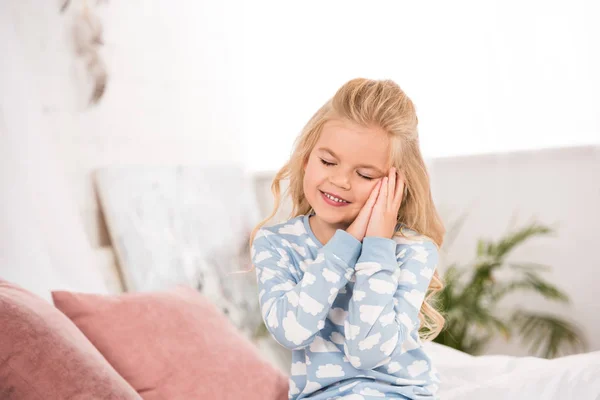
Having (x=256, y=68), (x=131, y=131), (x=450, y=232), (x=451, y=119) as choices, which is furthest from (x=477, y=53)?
(x=131, y=131)

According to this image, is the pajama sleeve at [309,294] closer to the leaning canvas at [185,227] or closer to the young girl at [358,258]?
the young girl at [358,258]

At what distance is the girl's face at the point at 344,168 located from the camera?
1.23 m

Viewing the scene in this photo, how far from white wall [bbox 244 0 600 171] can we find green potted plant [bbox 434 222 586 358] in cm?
53

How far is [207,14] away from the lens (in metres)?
3.22

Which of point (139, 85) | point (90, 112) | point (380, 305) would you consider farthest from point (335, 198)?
point (139, 85)

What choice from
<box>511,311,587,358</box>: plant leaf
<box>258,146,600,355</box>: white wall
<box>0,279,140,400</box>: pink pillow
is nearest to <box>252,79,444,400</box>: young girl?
<box>0,279,140,400</box>: pink pillow

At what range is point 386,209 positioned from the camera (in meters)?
1.26

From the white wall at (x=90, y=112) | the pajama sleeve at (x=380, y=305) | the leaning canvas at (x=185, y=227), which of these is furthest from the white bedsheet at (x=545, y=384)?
the leaning canvas at (x=185, y=227)

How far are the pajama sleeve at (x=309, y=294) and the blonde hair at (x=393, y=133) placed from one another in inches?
7.1

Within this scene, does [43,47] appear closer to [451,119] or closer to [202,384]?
[202,384]

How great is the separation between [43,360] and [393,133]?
0.77 meters

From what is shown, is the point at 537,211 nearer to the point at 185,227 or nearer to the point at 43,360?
the point at 185,227

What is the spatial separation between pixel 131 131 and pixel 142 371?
4.66ft

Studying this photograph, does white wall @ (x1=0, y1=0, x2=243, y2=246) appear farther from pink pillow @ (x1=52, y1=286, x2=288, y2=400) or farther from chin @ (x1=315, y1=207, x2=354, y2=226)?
chin @ (x1=315, y1=207, x2=354, y2=226)
